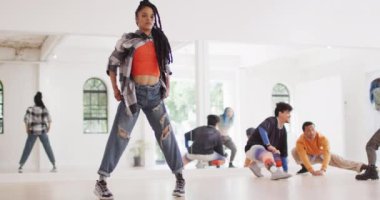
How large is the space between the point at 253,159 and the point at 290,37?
9.14ft

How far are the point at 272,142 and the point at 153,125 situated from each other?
2404 mm

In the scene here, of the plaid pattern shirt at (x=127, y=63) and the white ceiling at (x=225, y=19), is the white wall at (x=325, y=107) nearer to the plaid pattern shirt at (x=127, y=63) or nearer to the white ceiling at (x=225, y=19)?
the white ceiling at (x=225, y=19)

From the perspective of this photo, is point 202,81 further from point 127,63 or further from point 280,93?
point 127,63

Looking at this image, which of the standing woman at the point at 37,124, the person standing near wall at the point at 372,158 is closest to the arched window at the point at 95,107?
the standing woman at the point at 37,124

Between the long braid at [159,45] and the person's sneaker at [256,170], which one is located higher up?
the long braid at [159,45]

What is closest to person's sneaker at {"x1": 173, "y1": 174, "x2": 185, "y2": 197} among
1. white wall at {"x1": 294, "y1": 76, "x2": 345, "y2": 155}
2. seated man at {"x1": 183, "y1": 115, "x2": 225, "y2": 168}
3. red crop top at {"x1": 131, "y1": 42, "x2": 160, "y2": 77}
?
red crop top at {"x1": 131, "y1": 42, "x2": 160, "y2": 77}

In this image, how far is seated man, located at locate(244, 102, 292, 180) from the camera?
5.22 m

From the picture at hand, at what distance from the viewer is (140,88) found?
3.29m

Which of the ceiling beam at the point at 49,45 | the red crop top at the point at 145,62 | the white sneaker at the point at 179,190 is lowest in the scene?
the white sneaker at the point at 179,190

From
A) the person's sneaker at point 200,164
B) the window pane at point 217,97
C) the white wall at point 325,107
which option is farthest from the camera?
the white wall at point 325,107

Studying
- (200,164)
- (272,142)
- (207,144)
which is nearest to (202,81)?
(207,144)

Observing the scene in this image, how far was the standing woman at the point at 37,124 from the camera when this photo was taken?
8070 mm

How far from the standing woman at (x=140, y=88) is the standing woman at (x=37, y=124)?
4965 mm

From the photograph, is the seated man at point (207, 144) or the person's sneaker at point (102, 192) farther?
the seated man at point (207, 144)
